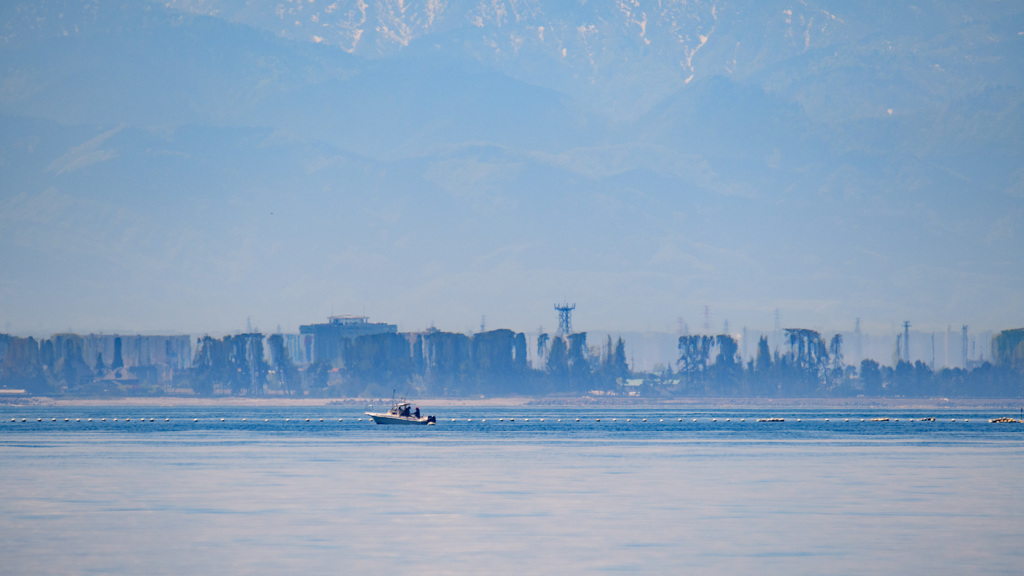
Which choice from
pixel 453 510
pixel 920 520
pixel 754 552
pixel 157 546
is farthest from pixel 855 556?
A: pixel 157 546

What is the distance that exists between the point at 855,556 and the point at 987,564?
16.4 feet

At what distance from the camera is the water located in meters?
56.4

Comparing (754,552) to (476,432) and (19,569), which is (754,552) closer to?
(19,569)

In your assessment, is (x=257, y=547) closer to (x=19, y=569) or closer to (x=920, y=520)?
(x=19, y=569)

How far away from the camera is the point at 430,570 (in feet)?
177

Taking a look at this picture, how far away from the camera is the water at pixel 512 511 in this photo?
185 ft

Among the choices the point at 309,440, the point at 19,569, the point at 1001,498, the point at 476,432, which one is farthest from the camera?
the point at 476,432

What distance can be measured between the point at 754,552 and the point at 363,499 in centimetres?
2844

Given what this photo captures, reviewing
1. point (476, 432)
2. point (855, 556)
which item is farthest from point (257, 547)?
point (476, 432)

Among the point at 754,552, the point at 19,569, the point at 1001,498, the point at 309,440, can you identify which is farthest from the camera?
the point at 309,440

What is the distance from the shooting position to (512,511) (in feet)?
241

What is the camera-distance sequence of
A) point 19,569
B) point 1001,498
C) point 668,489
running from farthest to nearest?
point 668,489 → point 1001,498 → point 19,569

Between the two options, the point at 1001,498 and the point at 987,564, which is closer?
the point at 987,564

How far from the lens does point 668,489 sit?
87.1 meters
